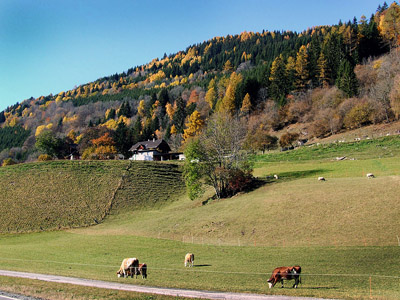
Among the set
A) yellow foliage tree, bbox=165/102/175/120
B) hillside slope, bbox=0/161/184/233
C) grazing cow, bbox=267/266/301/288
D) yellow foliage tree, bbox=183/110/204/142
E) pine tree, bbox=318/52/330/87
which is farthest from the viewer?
yellow foliage tree, bbox=165/102/175/120

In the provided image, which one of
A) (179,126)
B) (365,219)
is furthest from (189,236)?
(179,126)

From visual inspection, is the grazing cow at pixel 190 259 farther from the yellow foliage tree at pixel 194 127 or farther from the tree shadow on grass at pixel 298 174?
the yellow foliage tree at pixel 194 127

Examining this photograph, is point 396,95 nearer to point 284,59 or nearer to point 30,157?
point 284,59

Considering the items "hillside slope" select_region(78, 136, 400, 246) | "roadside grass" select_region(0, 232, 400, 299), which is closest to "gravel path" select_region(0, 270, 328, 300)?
"roadside grass" select_region(0, 232, 400, 299)

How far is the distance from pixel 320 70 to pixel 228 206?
101 meters

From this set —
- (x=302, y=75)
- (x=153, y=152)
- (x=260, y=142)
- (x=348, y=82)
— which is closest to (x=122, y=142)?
(x=153, y=152)

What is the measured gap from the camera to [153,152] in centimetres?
11206

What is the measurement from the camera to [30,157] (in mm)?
183250

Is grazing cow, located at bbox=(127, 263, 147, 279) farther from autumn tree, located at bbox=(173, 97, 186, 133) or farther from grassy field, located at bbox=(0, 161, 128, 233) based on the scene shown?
autumn tree, located at bbox=(173, 97, 186, 133)

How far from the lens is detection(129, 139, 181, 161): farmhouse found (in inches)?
4412

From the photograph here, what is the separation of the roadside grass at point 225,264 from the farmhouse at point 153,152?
2763 inches

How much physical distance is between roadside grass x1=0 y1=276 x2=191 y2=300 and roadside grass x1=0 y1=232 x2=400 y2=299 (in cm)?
302

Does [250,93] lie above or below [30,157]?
above

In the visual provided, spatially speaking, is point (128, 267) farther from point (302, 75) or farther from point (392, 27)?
point (392, 27)
